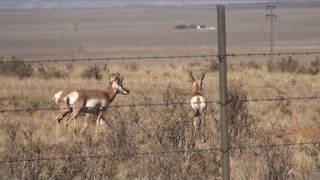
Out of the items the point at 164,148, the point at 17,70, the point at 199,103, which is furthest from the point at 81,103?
the point at 17,70

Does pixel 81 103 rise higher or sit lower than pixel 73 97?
lower

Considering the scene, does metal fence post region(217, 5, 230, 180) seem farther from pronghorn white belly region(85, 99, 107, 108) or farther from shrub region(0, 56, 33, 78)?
shrub region(0, 56, 33, 78)

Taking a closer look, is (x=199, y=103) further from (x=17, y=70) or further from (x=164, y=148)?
(x=17, y=70)

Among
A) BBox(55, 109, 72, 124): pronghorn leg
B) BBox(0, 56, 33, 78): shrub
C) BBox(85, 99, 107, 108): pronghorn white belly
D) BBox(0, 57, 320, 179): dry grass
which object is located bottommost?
BBox(0, 57, 320, 179): dry grass

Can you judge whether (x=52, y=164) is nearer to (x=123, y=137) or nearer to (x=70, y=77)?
(x=123, y=137)

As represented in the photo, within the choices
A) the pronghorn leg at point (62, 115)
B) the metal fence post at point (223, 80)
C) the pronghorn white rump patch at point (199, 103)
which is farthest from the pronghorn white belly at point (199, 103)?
the metal fence post at point (223, 80)

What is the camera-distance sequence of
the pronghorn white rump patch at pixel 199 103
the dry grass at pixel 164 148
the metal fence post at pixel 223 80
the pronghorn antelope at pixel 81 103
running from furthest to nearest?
the pronghorn antelope at pixel 81 103 → the pronghorn white rump patch at pixel 199 103 → the dry grass at pixel 164 148 → the metal fence post at pixel 223 80

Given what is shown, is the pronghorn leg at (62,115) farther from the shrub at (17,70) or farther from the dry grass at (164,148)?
the shrub at (17,70)

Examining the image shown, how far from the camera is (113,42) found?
65.2 meters

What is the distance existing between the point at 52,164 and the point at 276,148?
8.94 feet

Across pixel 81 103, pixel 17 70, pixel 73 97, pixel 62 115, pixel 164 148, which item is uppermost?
pixel 17 70

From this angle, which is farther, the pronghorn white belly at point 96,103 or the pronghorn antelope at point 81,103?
the pronghorn white belly at point 96,103

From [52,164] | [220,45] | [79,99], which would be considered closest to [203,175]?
[52,164]

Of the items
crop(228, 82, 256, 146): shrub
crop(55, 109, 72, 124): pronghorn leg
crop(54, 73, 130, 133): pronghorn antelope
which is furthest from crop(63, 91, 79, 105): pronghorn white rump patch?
crop(228, 82, 256, 146): shrub
